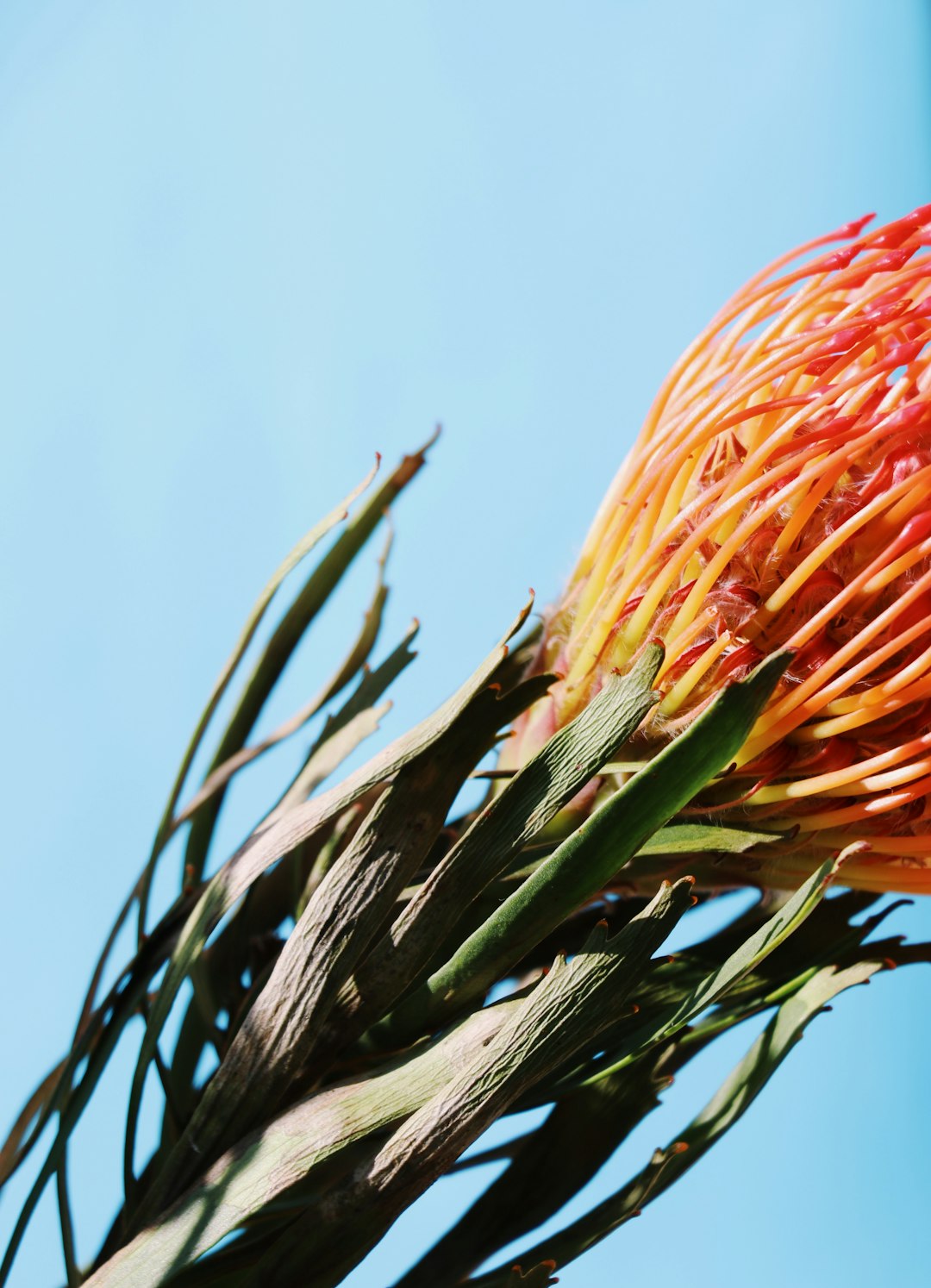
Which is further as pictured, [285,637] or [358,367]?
[358,367]

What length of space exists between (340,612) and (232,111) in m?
0.47

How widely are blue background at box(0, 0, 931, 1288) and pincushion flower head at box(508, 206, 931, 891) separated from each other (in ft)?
1.91

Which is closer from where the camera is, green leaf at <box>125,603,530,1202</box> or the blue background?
green leaf at <box>125,603,530,1202</box>

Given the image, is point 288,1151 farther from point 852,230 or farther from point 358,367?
point 358,367

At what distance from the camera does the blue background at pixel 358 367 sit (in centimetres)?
92

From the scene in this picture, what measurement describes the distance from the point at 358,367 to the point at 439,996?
2.77 ft

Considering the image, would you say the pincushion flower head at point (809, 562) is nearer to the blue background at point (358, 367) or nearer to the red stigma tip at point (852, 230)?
the red stigma tip at point (852, 230)

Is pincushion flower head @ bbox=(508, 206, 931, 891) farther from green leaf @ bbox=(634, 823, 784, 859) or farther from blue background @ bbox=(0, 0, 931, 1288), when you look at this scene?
blue background @ bbox=(0, 0, 931, 1288)

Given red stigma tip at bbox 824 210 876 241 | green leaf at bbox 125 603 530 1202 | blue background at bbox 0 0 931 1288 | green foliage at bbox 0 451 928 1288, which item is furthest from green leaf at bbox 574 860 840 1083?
blue background at bbox 0 0 931 1288

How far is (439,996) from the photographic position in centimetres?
33

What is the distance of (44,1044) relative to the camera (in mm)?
954

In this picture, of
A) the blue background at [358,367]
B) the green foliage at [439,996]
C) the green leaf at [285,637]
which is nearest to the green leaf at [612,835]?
the green foliage at [439,996]

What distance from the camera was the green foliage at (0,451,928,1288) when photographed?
11.5 inches

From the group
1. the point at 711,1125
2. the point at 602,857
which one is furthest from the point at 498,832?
the point at 711,1125
